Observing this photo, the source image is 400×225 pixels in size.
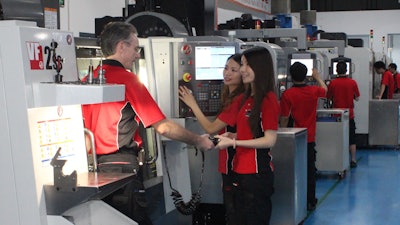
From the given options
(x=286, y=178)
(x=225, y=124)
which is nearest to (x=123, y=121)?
(x=225, y=124)

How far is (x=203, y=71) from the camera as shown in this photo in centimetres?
501

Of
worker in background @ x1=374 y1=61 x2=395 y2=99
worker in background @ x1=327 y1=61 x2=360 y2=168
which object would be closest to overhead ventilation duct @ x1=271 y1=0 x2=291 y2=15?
worker in background @ x1=374 y1=61 x2=395 y2=99

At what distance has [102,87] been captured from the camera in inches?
106

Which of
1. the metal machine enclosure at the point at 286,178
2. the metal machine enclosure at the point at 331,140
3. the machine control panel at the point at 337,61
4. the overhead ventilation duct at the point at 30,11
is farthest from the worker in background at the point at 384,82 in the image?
the overhead ventilation duct at the point at 30,11

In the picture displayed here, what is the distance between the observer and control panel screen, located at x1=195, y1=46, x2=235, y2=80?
4.99 meters

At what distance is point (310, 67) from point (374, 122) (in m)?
3.36

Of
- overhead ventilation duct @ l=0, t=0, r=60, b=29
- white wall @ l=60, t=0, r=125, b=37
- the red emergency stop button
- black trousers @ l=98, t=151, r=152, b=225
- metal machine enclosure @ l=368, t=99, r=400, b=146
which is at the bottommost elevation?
metal machine enclosure @ l=368, t=99, r=400, b=146

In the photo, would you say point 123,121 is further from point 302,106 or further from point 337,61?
point 337,61

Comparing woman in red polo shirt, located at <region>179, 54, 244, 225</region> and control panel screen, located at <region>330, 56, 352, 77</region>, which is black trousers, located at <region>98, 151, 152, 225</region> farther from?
control panel screen, located at <region>330, 56, 352, 77</region>

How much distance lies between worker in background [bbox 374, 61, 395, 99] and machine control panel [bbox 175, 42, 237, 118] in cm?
747

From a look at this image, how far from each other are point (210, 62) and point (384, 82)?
25.7ft

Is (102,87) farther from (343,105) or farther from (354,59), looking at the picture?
(354,59)

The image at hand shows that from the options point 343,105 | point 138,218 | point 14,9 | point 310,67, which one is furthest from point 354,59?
point 14,9

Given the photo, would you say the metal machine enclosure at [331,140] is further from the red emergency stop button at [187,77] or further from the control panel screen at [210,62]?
the red emergency stop button at [187,77]
